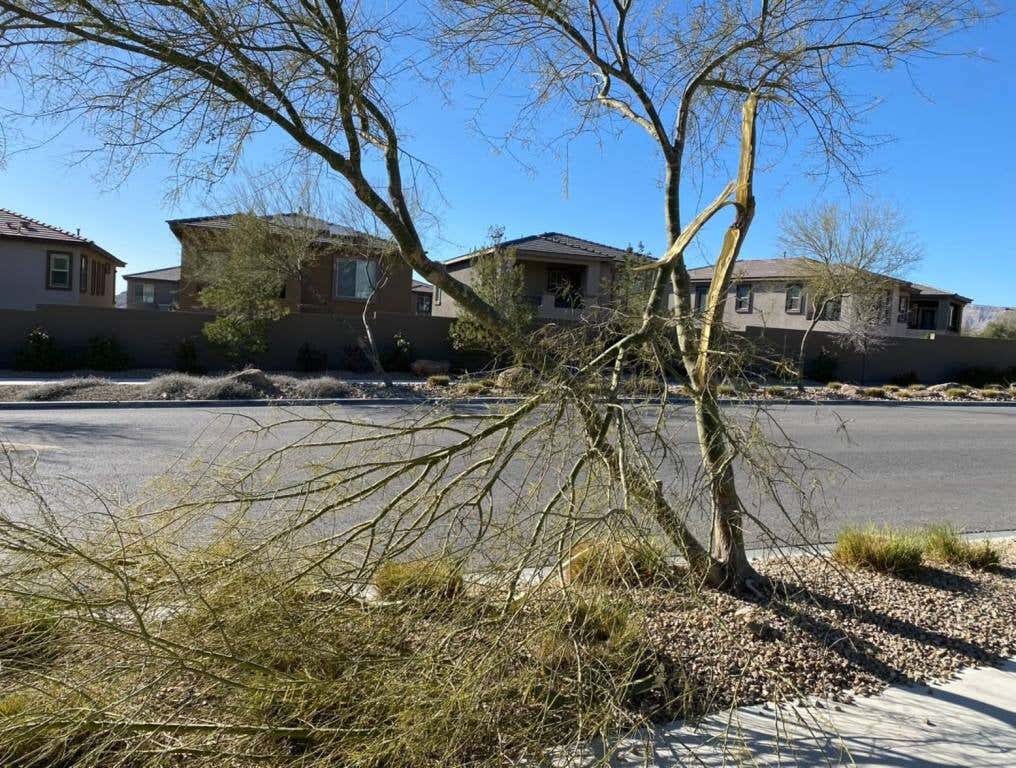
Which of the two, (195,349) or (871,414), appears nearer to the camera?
(871,414)

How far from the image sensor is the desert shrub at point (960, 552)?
5.88m

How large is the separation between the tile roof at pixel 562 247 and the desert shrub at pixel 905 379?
13.5 metres

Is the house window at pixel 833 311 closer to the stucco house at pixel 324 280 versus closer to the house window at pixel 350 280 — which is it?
the stucco house at pixel 324 280

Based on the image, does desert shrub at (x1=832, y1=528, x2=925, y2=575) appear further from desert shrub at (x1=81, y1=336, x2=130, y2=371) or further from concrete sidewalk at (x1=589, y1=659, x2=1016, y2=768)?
desert shrub at (x1=81, y1=336, x2=130, y2=371)

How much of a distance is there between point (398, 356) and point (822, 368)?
17672mm

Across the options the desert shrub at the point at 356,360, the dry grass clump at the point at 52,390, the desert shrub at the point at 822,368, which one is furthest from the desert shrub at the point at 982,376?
the dry grass clump at the point at 52,390

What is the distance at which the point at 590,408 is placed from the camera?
358cm

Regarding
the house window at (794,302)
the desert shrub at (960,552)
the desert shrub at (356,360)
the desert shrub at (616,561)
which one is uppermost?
the house window at (794,302)

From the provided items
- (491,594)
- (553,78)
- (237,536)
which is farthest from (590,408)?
(553,78)

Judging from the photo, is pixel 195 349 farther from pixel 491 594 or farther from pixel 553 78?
pixel 491 594

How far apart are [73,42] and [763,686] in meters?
5.04

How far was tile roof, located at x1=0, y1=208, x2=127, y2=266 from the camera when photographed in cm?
2826

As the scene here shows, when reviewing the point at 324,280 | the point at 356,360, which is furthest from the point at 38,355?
the point at 324,280

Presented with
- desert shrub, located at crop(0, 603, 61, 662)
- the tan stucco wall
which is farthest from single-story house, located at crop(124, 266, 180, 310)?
desert shrub, located at crop(0, 603, 61, 662)
